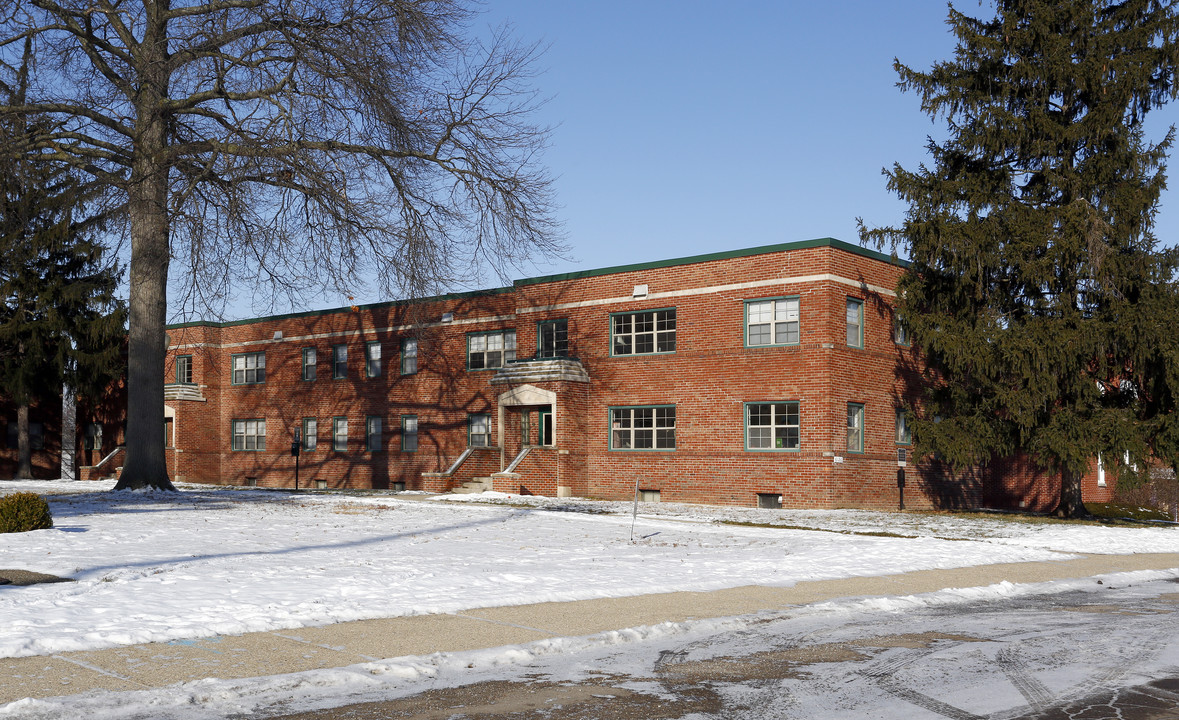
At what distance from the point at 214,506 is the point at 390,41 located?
1118 centimetres

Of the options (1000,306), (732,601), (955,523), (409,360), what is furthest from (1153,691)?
(409,360)

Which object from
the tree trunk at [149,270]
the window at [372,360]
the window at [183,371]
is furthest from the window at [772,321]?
the window at [183,371]

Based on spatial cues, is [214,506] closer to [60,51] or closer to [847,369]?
[60,51]

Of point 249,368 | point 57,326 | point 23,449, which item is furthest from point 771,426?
point 23,449

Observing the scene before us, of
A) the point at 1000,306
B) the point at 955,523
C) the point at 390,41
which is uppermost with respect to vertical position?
the point at 390,41

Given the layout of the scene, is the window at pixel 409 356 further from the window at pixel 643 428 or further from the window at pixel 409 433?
the window at pixel 643 428

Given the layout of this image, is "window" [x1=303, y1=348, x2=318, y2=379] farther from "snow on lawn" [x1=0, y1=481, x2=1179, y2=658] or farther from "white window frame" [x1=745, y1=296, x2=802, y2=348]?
"white window frame" [x1=745, y1=296, x2=802, y2=348]

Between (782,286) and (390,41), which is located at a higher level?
(390,41)

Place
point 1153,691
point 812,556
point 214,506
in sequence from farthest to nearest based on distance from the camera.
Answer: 1. point 214,506
2. point 812,556
3. point 1153,691

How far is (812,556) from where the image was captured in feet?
53.8

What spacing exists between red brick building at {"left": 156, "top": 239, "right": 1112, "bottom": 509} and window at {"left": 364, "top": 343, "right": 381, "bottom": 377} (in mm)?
87

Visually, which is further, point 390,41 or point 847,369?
point 847,369

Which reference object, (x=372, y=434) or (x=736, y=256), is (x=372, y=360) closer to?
(x=372, y=434)

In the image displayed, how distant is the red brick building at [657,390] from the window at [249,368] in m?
4.39
